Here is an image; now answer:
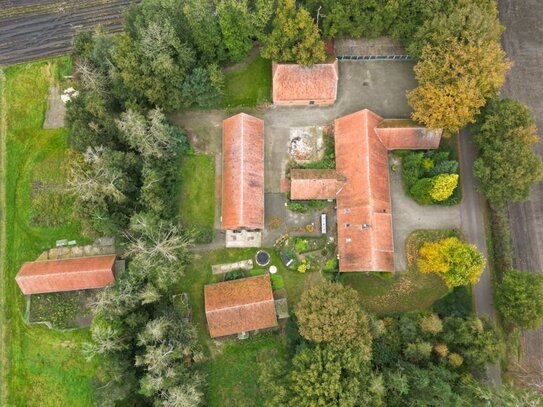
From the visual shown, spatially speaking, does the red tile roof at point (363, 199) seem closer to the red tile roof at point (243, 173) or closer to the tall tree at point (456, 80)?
the tall tree at point (456, 80)

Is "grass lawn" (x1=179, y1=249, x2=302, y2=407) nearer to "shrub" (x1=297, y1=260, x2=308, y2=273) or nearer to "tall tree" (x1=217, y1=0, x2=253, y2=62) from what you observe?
"shrub" (x1=297, y1=260, x2=308, y2=273)

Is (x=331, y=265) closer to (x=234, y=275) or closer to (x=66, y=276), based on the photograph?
(x=234, y=275)

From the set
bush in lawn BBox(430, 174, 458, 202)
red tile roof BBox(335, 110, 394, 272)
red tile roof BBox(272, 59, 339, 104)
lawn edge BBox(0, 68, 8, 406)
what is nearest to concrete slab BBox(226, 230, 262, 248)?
red tile roof BBox(335, 110, 394, 272)

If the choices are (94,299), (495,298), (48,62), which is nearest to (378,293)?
(495,298)

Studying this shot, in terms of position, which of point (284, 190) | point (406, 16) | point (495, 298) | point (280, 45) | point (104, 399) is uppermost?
point (406, 16)

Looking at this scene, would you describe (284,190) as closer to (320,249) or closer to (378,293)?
(320,249)

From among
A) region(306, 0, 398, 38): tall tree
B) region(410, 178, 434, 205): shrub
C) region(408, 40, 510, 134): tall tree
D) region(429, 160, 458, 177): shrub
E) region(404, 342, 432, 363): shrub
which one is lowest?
region(404, 342, 432, 363): shrub
